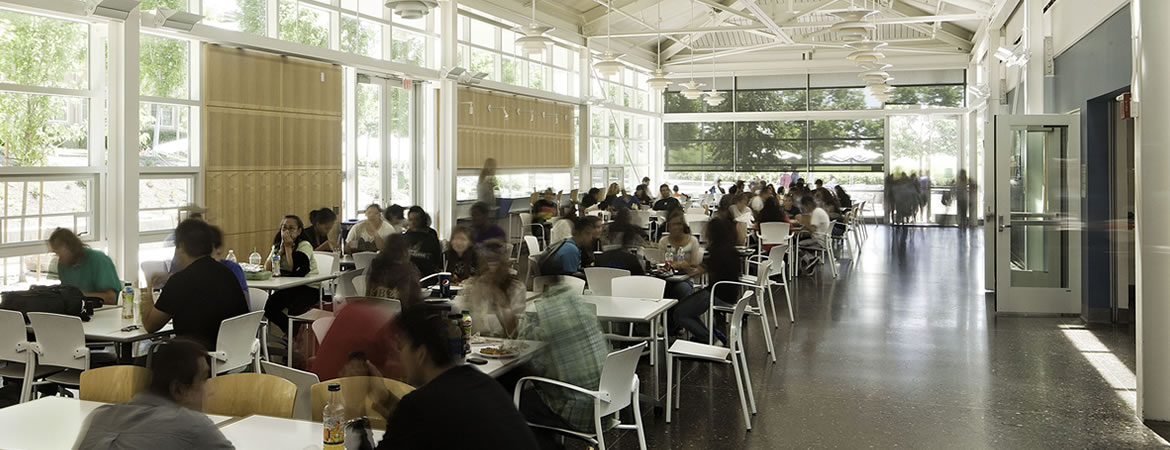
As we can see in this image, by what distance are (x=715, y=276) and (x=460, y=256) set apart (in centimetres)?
203

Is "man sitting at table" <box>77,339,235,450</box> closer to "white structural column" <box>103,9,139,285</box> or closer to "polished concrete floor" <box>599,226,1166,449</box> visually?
"polished concrete floor" <box>599,226,1166,449</box>

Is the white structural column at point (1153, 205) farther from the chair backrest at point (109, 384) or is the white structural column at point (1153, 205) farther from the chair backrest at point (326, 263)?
the chair backrest at point (326, 263)

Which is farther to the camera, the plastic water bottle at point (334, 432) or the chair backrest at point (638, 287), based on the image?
the chair backrest at point (638, 287)

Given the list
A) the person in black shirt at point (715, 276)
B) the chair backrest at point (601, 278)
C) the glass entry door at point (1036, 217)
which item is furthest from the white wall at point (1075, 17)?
the chair backrest at point (601, 278)

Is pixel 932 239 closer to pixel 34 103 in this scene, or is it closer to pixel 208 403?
pixel 34 103

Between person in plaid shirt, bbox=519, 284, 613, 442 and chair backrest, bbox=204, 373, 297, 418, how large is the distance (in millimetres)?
1165

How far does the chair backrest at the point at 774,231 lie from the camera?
12.3 m

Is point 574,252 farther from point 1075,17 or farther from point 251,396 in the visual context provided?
point 1075,17

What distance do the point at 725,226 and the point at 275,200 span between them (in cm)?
617

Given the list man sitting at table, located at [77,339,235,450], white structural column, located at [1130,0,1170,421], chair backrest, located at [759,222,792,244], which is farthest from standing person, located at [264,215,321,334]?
chair backrest, located at [759,222,792,244]

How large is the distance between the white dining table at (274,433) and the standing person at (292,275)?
428cm

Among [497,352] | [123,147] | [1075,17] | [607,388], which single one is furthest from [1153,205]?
[123,147]

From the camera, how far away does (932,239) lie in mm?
19625

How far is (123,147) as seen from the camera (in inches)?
359
